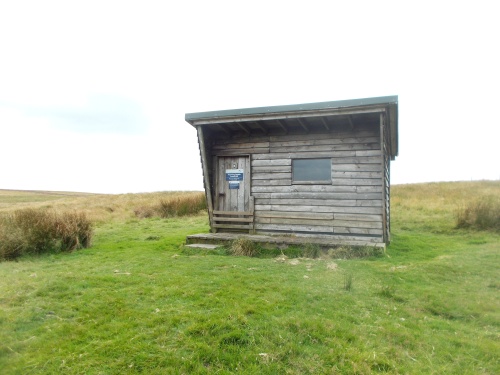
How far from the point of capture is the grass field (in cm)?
350

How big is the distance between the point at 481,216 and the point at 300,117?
9057 mm

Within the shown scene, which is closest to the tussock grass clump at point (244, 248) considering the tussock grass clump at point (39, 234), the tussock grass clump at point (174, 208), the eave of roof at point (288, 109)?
the eave of roof at point (288, 109)

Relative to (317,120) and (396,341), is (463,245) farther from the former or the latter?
(396,341)

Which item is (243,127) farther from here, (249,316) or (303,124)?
(249,316)

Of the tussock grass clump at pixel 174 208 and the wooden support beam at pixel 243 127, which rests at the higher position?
the wooden support beam at pixel 243 127

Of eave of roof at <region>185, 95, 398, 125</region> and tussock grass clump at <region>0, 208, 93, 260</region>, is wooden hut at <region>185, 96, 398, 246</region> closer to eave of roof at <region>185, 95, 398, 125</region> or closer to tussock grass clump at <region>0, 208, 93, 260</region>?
eave of roof at <region>185, 95, 398, 125</region>

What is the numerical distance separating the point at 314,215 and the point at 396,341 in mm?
6182

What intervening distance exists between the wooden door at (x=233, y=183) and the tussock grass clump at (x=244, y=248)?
5.36 ft

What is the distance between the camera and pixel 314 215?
1006cm

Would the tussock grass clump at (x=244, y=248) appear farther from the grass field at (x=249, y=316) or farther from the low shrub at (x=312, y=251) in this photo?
the low shrub at (x=312, y=251)

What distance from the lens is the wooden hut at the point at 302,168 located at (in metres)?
9.38

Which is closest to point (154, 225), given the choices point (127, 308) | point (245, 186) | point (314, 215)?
point (245, 186)

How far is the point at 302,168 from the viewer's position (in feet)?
34.0

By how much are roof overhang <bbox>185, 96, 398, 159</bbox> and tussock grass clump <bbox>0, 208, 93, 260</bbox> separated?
470cm
